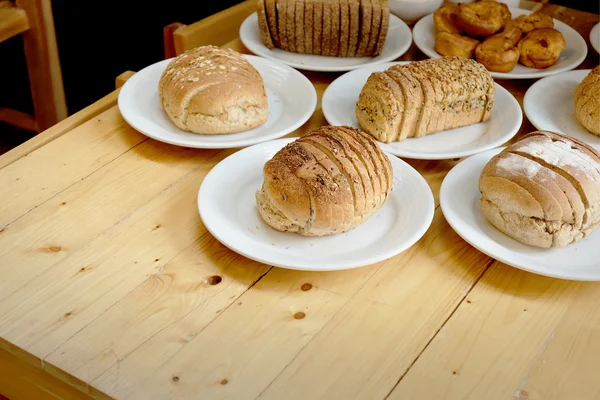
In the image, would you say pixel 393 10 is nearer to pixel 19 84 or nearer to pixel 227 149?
pixel 227 149

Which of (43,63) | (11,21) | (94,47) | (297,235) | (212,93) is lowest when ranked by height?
(94,47)

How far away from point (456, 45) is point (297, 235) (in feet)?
2.98

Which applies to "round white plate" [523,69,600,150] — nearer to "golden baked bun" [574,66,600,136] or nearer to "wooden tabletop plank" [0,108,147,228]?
"golden baked bun" [574,66,600,136]

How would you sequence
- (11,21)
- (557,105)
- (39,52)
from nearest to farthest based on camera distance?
(557,105) < (11,21) < (39,52)

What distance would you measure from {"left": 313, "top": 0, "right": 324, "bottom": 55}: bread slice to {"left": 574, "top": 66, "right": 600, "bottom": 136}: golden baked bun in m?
0.69

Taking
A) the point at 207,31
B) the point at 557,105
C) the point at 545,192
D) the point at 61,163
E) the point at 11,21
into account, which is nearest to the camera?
the point at 545,192

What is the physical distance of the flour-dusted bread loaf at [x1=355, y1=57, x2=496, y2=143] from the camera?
4.91 ft

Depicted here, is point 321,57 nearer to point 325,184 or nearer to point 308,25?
point 308,25

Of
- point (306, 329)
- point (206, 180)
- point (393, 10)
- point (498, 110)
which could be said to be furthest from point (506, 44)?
point (306, 329)

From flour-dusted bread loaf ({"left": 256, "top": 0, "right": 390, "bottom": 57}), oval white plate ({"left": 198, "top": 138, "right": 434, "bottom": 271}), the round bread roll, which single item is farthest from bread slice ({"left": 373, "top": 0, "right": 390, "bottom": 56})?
oval white plate ({"left": 198, "top": 138, "right": 434, "bottom": 271})

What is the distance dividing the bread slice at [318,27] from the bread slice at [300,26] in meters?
0.03

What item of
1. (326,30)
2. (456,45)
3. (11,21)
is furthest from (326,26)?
(11,21)

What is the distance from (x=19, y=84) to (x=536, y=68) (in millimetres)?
2394

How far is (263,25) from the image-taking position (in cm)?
192
